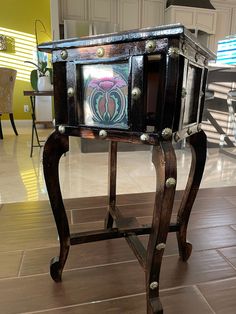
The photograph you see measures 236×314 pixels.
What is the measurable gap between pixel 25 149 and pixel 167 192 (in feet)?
8.90

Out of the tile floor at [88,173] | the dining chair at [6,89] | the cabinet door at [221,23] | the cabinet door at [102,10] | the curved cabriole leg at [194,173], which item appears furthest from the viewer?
the cabinet door at [221,23]

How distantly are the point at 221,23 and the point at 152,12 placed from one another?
4.78 ft

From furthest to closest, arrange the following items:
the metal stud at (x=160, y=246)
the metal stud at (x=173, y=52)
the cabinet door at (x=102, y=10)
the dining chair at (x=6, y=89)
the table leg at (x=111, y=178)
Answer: the cabinet door at (x=102, y=10)
the dining chair at (x=6, y=89)
the table leg at (x=111, y=178)
the metal stud at (x=160, y=246)
the metal stud at (x=173, y=52)

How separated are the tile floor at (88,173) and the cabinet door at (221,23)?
132 inches

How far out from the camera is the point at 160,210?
63 centimetres

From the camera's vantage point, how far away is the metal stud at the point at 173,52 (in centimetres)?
55

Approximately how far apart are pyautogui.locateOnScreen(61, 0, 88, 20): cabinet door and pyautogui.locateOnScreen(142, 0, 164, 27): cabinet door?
3.67 feet

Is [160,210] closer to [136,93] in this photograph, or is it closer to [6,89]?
[136,93]

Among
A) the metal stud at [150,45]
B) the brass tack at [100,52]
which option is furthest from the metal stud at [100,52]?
the metal stud at [150,45]

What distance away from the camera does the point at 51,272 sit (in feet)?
2.92

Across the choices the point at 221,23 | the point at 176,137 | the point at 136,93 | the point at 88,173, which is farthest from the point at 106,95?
the point at 221,23

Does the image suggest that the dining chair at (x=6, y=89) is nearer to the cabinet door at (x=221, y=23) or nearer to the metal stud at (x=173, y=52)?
the metal stud at (x=173, y=52)

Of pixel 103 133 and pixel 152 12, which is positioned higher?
pixel 152 12

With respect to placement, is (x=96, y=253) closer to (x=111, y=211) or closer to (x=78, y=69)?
(x=111, y=211)
